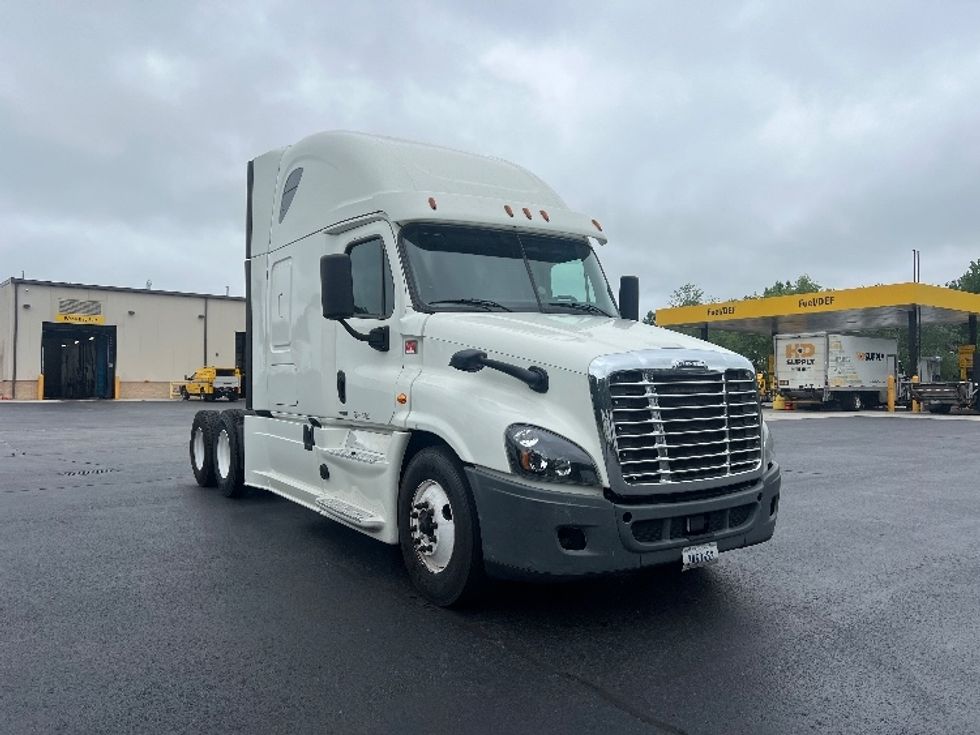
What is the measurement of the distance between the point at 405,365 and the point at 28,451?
13149mm

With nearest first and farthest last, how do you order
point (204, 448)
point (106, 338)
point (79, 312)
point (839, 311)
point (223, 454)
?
point (223, 454) → point (204, 448) → point (839, 311) → point (79, 312) → point (106, 338)

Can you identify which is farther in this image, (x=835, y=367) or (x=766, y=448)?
(x=835, y=367)

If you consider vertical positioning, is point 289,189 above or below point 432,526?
above

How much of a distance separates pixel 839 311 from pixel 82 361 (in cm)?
4457

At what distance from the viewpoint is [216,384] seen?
45.0 metres

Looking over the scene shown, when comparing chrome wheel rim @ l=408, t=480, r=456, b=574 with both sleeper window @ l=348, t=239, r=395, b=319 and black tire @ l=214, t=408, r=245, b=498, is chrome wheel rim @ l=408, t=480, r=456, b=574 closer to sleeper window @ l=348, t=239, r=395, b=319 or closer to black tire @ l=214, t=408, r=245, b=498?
sleeper window @ l=348, t=239, r=395, b=319

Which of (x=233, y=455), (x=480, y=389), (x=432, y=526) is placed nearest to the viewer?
(x=480, y=389)

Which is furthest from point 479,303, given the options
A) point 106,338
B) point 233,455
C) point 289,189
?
point 106,338

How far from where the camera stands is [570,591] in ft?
17.7

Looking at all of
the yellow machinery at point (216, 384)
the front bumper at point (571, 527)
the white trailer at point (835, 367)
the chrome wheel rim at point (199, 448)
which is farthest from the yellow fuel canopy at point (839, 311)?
the front bumper at point (571, 527)

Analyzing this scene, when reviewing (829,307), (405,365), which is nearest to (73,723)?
(405,365)

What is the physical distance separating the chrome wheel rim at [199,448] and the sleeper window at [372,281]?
487cm

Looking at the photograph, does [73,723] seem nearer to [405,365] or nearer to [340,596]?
[340,596]

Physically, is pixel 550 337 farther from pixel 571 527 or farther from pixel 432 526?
pixel 432 526
